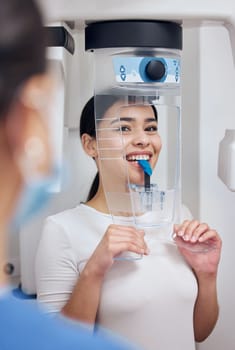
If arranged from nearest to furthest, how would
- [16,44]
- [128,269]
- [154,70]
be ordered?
[16,44] → [154,70] → [128,269]

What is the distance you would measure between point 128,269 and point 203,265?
15 cm

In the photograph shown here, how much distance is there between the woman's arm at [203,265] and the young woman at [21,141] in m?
0.77

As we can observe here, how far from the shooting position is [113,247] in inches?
42.9

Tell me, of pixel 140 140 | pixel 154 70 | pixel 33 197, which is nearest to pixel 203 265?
pixel 140 140

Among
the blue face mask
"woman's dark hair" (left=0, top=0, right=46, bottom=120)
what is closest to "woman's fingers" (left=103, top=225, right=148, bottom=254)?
the blue face mask

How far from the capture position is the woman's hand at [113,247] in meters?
1.09

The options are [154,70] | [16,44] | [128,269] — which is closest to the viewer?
[16,44]

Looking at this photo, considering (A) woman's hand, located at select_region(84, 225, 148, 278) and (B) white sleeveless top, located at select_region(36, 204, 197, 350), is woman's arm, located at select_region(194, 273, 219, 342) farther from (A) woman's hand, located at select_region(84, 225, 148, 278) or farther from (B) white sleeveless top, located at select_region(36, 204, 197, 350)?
(A) woman's hand, located at select_region(84, 225, 148, 278)

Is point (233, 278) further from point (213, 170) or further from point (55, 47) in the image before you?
point (55, 47)

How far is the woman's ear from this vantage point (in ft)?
4.06

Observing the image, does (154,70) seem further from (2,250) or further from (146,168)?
(2,250)

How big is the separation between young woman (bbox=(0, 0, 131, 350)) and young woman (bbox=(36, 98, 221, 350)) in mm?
704

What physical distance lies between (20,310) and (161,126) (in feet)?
3.28

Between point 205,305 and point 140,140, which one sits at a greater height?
point 140,140
